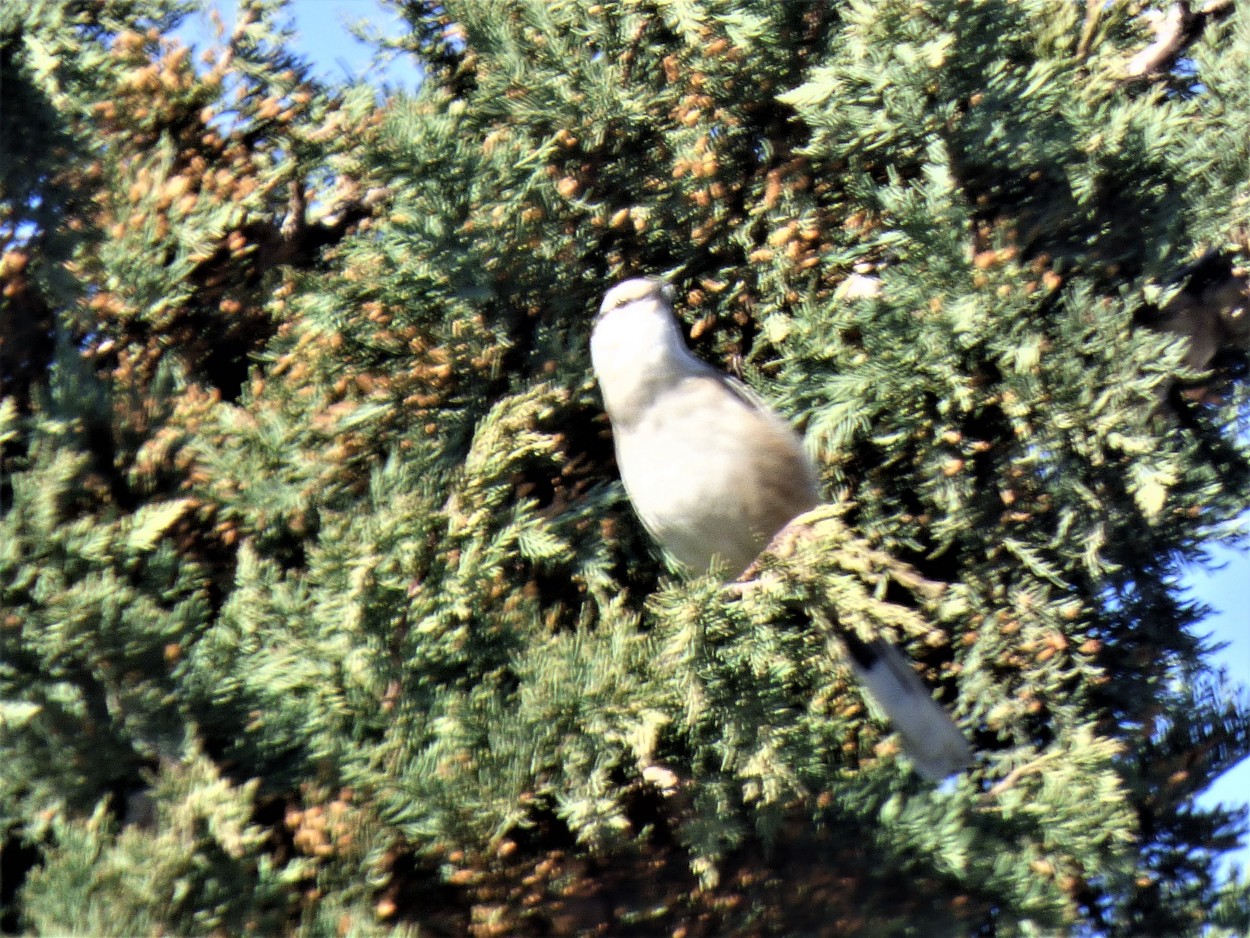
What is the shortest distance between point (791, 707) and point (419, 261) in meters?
0.66

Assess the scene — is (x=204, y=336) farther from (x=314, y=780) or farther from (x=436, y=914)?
(x=436, y=914)

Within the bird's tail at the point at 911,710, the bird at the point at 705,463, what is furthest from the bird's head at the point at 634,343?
the bird's tail at the point at 911,710

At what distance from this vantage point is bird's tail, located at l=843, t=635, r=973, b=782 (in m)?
1.58

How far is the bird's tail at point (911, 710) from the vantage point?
1.58 meters

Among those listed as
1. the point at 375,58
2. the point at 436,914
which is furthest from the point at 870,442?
the point at 375,58

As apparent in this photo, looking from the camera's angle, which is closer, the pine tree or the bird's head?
the pine tree

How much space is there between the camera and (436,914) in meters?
1.27

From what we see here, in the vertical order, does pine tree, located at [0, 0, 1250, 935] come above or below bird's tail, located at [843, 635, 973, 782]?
above

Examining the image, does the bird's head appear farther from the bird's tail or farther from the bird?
the bird's tail

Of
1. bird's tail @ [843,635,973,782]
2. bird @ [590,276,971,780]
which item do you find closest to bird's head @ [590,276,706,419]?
bird @ [590,276,971,780]

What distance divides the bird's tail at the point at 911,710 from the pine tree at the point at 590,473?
46 mm

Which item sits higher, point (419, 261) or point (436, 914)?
point (419, 261)

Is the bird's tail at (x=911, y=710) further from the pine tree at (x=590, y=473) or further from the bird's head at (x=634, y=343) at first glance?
the bird's head at (x=634, y=343)

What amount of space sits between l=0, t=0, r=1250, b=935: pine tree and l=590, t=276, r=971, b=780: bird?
0.17 feet
